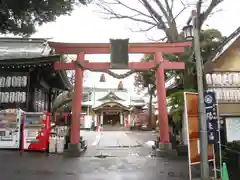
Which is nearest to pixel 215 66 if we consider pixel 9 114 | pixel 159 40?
pixel 159 40

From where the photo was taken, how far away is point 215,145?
31.7 ft

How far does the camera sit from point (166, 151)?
15156mm

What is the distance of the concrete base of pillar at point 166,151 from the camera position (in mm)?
14992

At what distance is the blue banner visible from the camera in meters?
9.10

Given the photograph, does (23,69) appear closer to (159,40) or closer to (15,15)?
(159,40)

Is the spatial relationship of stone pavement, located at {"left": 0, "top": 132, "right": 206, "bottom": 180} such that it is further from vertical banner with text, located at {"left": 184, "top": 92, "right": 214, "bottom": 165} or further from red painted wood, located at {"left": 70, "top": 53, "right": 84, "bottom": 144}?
red painted wood, located at {"left": 70, "top": 53, "right": 84, "bottom": 144}

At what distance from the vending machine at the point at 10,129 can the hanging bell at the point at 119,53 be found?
589 cm

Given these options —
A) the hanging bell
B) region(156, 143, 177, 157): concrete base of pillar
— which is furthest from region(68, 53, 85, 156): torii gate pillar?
region(156, 143, 177, 157): concrete base of pillar

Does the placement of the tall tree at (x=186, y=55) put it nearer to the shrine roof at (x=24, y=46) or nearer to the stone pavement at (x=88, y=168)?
the stone pavement at (x=88, y=168)

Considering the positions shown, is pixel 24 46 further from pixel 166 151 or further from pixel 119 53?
pixel 166 151

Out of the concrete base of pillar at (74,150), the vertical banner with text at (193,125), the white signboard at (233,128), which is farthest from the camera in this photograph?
the concrete base of pillar at (74,150)

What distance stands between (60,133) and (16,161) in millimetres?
4702

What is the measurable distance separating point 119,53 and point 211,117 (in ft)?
25.9

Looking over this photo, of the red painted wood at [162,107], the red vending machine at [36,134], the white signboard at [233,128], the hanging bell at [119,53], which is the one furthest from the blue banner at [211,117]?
the red vending machine at [36,134]
